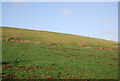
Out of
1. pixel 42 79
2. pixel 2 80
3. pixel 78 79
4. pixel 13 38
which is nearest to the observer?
pixel 2 80

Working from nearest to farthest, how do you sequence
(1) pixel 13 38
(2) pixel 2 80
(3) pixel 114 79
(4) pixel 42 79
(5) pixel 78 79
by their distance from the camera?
(2) pixel 2 80
(4) pixel 42 79
(5) pixel 78 79
(3) pixel 114 79
(1) pixel 13 38

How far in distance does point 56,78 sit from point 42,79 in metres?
1.54

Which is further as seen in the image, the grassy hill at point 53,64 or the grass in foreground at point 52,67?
the grassy hill at point 53,64

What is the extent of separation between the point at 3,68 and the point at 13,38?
137 ft

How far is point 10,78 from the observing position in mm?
13906

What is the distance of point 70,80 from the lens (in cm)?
1466

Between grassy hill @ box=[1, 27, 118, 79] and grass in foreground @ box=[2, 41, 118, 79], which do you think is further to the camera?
grassy hill @ box=[1, 27, 118, 79]

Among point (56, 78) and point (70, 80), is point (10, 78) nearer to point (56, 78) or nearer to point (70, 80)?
point (56, 78)

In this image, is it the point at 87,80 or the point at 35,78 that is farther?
the point at 87,80

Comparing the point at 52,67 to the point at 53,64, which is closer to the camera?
the point at 52,67

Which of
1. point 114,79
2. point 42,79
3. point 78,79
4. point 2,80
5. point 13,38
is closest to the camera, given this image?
point 2,80

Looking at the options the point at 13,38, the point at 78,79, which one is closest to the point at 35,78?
the point at 78,79

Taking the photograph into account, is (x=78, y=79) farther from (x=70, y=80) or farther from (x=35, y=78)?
(x=35, y=78)

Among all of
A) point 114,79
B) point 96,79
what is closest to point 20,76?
point 96,79
